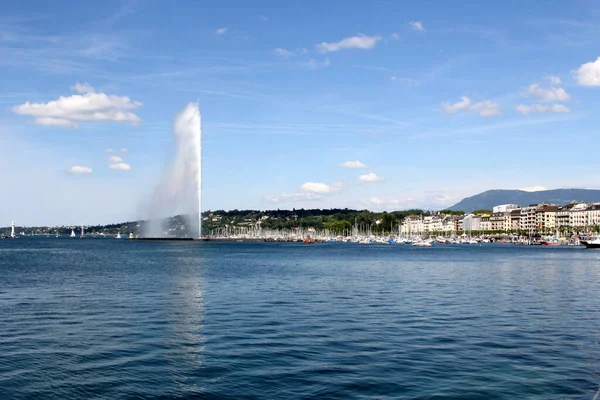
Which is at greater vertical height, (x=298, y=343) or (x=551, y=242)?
(x=298, y=343)

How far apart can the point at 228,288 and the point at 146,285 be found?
20.1 ft

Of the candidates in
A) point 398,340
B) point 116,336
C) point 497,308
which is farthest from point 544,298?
point 116,336

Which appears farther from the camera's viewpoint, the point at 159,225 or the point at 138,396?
the point at 159,225

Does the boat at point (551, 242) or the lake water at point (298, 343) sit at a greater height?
the lake water at point (298, 343)

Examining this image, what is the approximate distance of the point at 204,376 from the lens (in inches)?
651

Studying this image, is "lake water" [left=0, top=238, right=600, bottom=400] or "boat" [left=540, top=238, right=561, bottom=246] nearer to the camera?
"lake water" [left=0, top=238, right=600, bottom=400]

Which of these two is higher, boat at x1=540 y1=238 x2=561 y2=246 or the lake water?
the lake water

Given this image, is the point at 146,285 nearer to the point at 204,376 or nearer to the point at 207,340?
the point at 207,340

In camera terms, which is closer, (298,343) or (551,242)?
(298,343)

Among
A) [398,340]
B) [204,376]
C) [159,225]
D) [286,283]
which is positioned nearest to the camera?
[204,376]

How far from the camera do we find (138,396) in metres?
14.7

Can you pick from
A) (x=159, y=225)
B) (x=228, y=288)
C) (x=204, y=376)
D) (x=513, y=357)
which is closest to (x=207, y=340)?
(x=204, y=376)

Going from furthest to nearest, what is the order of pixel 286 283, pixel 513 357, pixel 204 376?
pixel 286 283
pixel 513 357
pixel 204 376

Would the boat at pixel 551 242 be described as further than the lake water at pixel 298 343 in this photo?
Yes
